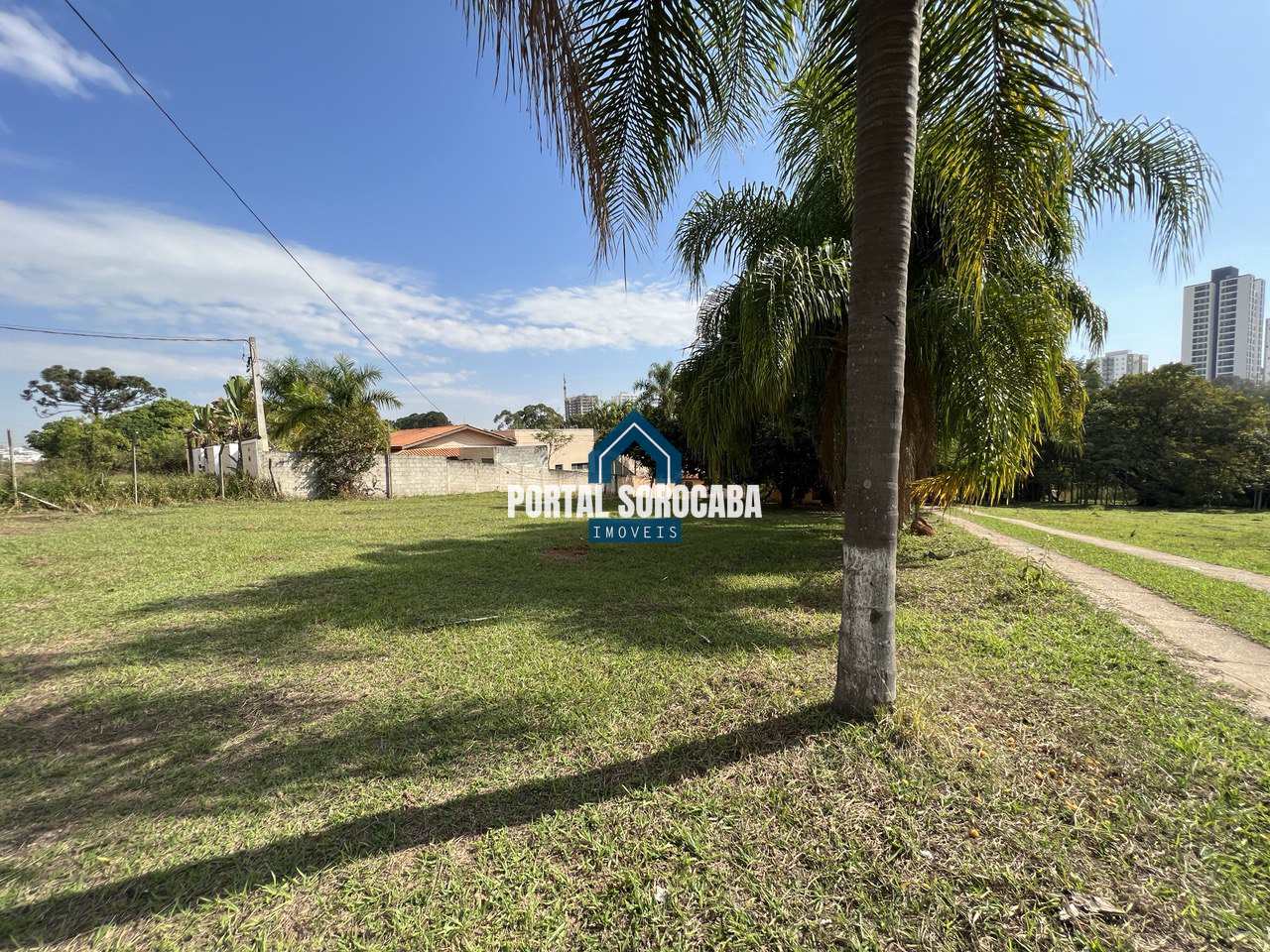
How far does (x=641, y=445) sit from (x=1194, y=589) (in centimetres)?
999

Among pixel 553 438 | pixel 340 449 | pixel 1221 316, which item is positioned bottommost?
pixel 340 449

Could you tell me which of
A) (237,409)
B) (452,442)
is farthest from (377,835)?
(452,442)

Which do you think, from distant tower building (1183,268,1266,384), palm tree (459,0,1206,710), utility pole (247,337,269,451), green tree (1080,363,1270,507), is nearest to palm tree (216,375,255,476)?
utility pole (247,337,269,451)

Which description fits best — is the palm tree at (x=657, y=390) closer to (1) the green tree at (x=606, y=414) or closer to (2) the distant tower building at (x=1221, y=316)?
(1) the green tree at (x=606, y=414)

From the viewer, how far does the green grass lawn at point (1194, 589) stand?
15.1ft

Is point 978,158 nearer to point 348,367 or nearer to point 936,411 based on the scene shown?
point 936,411

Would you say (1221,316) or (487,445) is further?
(487,445)

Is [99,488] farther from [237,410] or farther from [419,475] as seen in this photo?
[237,410]

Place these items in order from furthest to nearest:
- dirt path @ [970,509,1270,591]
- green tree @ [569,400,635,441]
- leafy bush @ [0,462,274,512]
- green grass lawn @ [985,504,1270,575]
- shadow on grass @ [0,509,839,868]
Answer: green tree @ [569,400,635,441]
leafy bush @ [0,462,274,512]
green grass lawn @ [985,504,1270,575]
dirt path @ [970,509,1270,591]
shadow on grass @ [0,509,839,868]

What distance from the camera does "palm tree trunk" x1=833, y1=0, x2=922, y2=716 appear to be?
2592 millimetres

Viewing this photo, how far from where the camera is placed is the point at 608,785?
2.45 m

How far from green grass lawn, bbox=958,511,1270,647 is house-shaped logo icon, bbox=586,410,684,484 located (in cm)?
801

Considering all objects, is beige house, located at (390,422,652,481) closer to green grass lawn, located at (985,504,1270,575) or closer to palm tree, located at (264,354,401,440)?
palm tree, located at (264,354,401,440)

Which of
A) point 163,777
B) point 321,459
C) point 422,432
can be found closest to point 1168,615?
point 163,777
